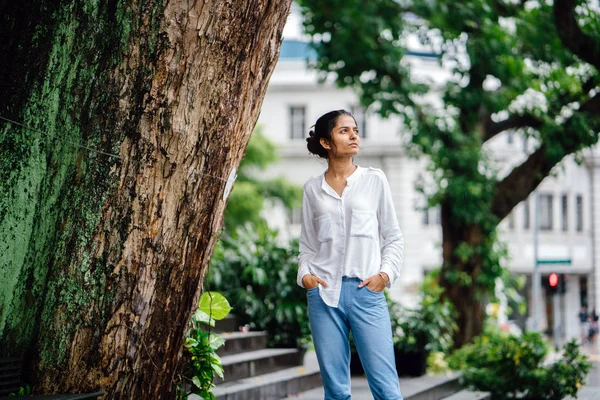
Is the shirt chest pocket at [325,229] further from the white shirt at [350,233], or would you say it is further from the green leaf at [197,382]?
the green leaf at [197,382]

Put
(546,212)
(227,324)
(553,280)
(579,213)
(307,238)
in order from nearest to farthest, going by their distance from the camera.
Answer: (307,238) → (227,324) → (553,280) → (546,212) → (579,213)

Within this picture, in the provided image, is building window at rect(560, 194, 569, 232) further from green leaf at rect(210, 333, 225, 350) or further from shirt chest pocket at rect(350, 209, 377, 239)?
shirt chest pocket at rect(350, 209, 377, 239)

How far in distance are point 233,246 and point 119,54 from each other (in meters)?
6.58

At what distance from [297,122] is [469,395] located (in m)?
31.1

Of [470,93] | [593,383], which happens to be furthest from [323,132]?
[593,383]

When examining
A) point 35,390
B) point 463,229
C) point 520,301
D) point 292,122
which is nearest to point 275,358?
point 35,390

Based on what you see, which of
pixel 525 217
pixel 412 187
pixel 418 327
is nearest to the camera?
pixel 418 327

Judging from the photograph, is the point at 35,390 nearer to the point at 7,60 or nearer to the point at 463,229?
the point at 7,60

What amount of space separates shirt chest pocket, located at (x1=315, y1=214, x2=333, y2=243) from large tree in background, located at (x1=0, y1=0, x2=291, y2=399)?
54cm

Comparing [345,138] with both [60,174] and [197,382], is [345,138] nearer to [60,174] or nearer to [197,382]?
[60,174]

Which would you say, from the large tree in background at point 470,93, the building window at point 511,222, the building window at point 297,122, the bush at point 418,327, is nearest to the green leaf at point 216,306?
the bush at point 418,327

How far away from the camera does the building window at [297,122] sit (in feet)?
128

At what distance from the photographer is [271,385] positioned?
24.3 ft

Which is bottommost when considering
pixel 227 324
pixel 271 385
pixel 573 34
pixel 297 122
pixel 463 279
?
pixel 271 385
